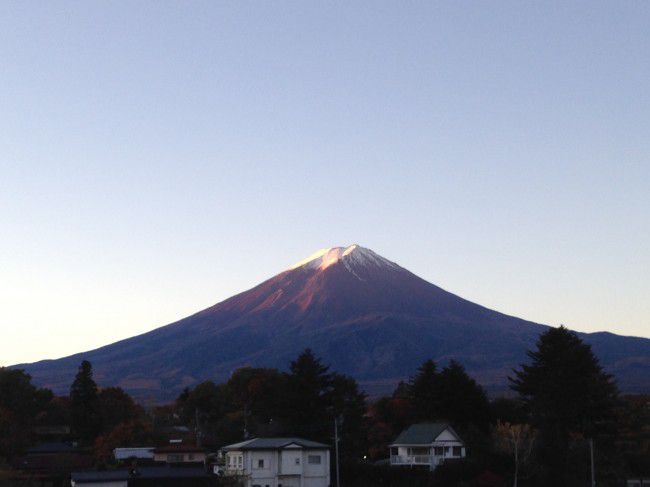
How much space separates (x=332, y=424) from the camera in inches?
2662

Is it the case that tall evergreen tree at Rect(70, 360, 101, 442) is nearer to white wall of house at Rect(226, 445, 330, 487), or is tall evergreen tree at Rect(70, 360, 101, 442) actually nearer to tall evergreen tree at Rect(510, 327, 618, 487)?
white wall of house at Rect(226, 445, 330, 487)

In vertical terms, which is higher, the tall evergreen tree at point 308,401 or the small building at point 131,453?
the tall evergreen tree at point 308,401

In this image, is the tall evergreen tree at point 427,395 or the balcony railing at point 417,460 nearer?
the balcony railing at point 417,460

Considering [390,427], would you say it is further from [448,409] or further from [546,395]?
[546,395]

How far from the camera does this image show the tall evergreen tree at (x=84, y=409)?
84.8 m

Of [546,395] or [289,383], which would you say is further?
[289,383]

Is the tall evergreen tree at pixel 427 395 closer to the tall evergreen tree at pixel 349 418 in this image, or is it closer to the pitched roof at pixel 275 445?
the tall evergreen tree at pixel 349 418

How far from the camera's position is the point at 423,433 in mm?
61969

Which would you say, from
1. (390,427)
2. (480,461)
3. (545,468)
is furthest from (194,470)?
(390,427)

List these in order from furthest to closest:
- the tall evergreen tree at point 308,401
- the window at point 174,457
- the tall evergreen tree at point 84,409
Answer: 1. the tall evergreen tree at point 84,409
2. the tall evergreen tree at point 308,401
3. the window at point 174,457

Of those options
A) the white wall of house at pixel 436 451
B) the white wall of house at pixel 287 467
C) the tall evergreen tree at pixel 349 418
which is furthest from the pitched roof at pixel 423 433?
the white wall of house at pixel 287 467

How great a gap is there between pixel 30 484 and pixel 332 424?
2530 centimetres

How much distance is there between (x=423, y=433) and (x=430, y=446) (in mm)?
1586

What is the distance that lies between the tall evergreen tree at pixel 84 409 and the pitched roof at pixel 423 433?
103 ft
